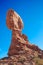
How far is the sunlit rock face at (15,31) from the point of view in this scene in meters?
89.7

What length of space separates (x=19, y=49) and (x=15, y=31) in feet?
25.4

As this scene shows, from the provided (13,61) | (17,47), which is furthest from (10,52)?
(13,61)

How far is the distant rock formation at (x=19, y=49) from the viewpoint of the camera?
81750 millimetres

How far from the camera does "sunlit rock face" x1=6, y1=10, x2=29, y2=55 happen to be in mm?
89688

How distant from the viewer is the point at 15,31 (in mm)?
93625

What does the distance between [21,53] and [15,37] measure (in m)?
7.52

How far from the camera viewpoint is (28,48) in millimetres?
90625

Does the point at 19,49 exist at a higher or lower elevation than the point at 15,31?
lower

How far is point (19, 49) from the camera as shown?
89.1 m

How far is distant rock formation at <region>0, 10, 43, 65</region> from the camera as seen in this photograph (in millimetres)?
81750

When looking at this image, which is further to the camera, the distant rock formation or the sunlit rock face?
the sunlit rock face

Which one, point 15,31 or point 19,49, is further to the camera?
point 15,31

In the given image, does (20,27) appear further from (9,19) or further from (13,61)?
(13,61)

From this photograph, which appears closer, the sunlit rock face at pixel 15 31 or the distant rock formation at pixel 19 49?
the distant rock formation at pixel 19 49
